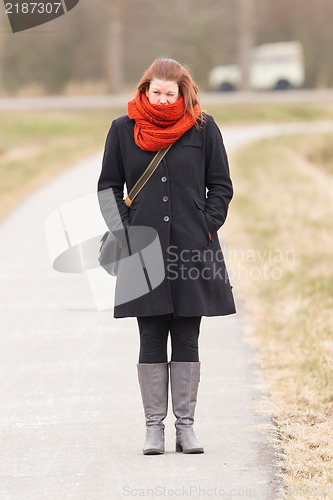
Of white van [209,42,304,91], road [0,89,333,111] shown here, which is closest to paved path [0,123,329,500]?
road [0,89,333,111]

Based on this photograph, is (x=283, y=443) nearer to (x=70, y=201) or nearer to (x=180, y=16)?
(x=70, y=201)

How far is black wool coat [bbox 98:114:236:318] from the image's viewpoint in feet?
14.8

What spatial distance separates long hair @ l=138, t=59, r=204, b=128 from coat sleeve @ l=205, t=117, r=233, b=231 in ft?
0.39

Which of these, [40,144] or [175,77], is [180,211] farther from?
[40,144]

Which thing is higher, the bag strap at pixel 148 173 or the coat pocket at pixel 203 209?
the bag strap at pixel 148 173

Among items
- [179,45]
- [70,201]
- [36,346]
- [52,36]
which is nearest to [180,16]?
[179,45]

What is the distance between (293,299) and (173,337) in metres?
3.75

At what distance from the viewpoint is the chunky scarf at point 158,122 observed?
4426 mm

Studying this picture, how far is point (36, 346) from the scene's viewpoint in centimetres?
693

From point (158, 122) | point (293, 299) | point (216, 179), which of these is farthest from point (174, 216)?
point (293, 299)

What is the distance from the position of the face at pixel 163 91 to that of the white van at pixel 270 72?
40273mm

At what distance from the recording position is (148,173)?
14.9 feet

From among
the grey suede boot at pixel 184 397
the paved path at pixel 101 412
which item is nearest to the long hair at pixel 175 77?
the grey suede boot at pixel 184 397

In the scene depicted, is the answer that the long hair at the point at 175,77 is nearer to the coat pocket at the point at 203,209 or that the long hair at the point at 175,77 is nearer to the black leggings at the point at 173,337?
the coat pocket at the point at 203,209
